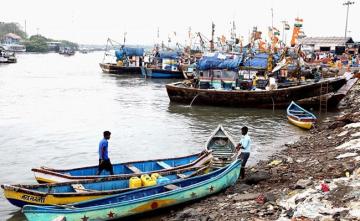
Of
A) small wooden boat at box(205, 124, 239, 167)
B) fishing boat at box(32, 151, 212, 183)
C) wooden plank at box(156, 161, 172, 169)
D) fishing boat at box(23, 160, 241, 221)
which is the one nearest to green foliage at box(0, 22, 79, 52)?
small wooden boat at box(205, 124, 239, 167)

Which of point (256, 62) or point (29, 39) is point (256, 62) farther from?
point (29, 39)

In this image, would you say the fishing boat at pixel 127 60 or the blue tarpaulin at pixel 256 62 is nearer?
the blue tarpaulin at pixel 256 62

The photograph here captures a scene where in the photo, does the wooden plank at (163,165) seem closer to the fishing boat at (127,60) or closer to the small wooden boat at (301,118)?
the small wooden boat at (301,118)

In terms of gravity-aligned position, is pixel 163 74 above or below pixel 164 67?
below

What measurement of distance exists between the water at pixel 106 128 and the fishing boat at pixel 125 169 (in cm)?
137

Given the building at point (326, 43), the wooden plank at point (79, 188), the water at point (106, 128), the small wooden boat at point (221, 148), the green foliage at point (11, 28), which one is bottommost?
the water at point (106, 128)

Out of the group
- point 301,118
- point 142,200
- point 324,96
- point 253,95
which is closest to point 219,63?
point 253,95

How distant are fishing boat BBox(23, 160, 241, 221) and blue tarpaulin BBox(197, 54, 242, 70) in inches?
756

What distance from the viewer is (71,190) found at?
1200 centimetres

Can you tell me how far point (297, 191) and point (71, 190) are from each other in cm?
614

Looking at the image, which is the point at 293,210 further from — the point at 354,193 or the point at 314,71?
the point at 314,71

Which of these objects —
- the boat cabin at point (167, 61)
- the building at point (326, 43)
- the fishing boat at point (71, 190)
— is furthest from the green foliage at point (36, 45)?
the fishing boat at point (71, 190)

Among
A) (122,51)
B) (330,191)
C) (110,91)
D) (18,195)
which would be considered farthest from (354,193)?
(122,51)

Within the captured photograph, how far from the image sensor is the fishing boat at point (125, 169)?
12.6m
